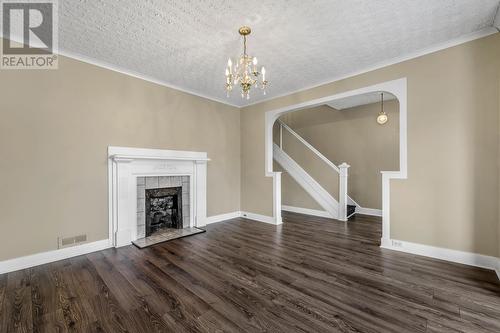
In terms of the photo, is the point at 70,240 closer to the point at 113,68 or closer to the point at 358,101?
the point at 113,68

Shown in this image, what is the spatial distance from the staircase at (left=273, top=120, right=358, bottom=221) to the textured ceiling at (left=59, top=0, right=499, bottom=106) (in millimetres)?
2578

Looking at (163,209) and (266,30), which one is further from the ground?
(266,30)

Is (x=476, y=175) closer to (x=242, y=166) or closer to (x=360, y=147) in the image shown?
(x=360, y=147)

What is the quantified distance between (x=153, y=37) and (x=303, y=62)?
7.31 feet

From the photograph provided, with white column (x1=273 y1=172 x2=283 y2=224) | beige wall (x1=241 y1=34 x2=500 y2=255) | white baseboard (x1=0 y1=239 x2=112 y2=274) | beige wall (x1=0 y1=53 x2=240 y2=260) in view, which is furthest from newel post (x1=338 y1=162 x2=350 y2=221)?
white baseboard (x1=0 y1=239 x2=112 y2=274)

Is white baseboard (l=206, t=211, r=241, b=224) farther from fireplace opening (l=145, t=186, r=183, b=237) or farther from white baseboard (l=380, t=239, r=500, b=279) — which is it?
white baseboard (l=380, t=239, r=500, b=279)

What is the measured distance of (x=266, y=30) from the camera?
268cm

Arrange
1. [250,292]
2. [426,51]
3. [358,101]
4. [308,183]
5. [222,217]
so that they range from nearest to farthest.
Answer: [250,292]
[426,51]
[222,217]
[358,101]
[308,183]

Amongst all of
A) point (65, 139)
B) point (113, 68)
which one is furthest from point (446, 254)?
point (113, 68)

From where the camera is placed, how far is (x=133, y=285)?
2.38m

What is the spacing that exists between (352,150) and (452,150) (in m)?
3.46

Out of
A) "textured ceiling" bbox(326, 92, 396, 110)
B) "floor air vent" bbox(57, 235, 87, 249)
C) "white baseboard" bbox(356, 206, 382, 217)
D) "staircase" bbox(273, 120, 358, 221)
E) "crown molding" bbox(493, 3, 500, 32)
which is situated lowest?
"white baseboard" bbox(356, 206, 382, 217)

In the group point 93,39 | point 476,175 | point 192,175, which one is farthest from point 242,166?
Answer: point 476,175

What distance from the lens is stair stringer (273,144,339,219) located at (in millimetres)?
5558
